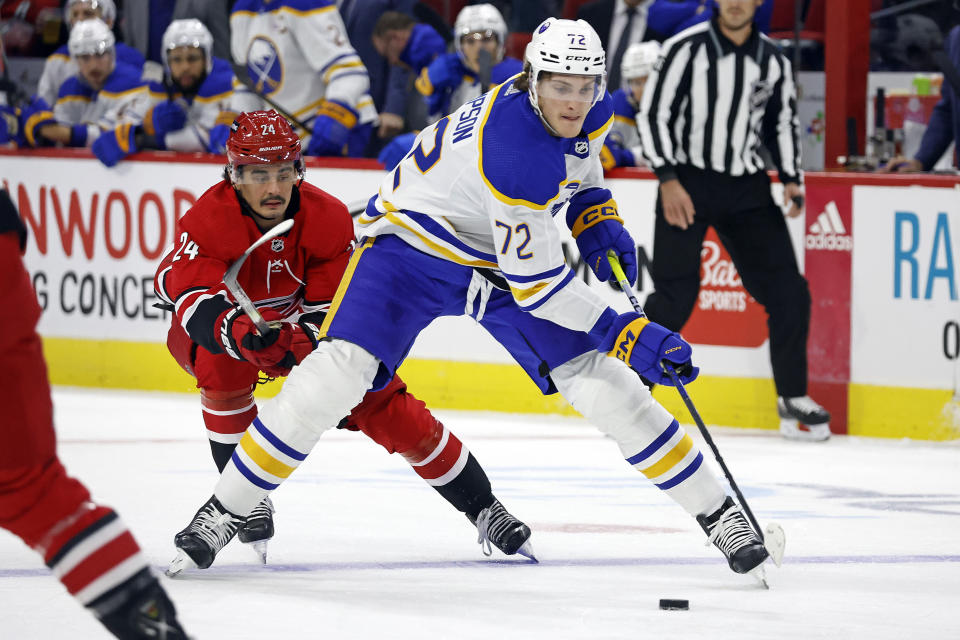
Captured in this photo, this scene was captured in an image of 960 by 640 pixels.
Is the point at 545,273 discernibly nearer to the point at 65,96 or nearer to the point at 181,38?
the point at 181,38

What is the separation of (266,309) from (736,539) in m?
1.26

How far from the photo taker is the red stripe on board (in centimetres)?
255

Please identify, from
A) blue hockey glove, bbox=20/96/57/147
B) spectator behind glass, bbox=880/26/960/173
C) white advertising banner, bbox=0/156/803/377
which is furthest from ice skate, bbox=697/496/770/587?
blue hockey glove, bbox=20/96/57/147

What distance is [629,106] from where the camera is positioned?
7039 mm

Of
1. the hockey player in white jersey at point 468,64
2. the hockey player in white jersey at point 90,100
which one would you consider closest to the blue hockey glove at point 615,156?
the hockey player in white jersey at point 468,64

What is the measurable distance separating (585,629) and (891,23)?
16.5 ft

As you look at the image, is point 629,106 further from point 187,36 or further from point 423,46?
point 187,36

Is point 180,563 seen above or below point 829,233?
below

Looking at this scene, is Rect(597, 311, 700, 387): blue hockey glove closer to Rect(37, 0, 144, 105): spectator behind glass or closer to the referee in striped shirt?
the referee in striped shirt

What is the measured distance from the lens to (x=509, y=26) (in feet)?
27.7

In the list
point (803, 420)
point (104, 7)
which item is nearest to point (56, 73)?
point (104, 7)

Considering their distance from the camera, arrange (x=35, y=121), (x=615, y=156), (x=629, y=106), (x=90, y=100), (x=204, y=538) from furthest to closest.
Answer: (x=90, y=100) → (x=35, y=121) → (x=629, y=106) → (x=615, y=156) → (x=204, y=538)

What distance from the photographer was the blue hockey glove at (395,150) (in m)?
6.88

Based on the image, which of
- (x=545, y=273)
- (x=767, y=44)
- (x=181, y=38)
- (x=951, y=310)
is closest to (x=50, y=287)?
(x=181, y=38)
